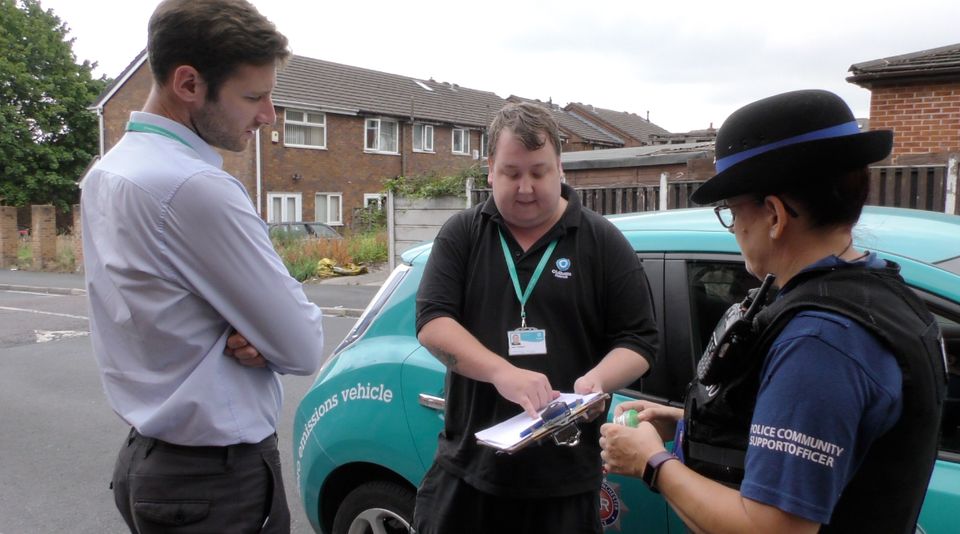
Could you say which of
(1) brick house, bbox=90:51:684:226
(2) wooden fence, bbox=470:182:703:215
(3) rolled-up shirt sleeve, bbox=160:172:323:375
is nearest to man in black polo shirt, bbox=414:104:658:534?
(3) rolled-up shirt sleeve, bbox=160:172:323:375

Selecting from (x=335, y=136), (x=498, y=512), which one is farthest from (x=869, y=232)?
(x=335, y=136)

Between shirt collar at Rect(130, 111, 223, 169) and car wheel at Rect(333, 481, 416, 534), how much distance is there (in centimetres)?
168

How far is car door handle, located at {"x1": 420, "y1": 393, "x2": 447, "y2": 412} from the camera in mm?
2773

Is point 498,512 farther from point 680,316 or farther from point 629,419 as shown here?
point 680,316

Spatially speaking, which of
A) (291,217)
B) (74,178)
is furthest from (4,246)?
(74,178)

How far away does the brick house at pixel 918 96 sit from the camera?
10.5 m

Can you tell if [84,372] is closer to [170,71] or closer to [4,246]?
[170,71]

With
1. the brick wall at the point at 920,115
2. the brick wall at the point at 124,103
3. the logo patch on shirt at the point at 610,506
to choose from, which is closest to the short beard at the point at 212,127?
the logo patch on shirt at the point at 610,506

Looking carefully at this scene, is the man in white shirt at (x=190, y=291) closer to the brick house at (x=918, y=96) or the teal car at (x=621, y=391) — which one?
the teal car at (x=621, y=391)

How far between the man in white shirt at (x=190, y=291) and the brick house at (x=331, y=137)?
23908mm

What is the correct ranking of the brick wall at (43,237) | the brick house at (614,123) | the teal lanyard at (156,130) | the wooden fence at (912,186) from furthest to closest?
the brick house at (614,123), the brick wall at (43,237), the wooden fence at (912,186), the teal lanyard at (156,130)

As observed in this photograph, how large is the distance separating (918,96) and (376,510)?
10.8 meters

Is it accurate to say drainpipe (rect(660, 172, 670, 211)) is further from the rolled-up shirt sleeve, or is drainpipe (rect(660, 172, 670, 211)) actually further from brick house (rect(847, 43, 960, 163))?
the rolled-up shirt sleeve

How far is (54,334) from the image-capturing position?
11.2 metres
